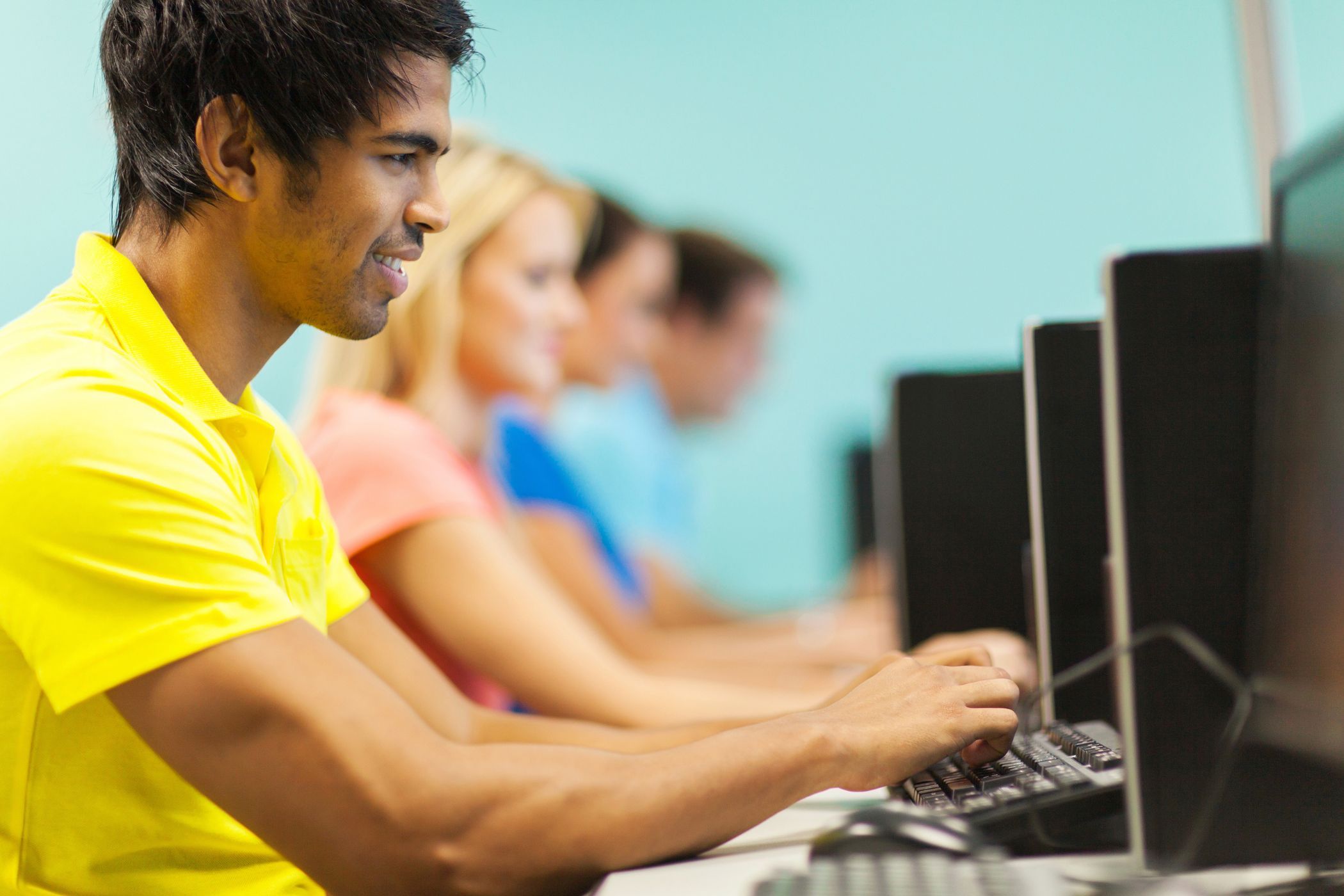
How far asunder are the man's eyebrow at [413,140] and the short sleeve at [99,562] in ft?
0.91

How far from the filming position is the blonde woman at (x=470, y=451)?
1.30 meters

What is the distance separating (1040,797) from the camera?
2.37 feet

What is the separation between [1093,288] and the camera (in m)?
3.43

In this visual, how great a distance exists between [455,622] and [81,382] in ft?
2.18

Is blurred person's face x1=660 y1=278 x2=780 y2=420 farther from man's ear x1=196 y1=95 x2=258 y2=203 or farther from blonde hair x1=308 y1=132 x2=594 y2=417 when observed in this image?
man's ear x1=196 y1=95 x2=258 y2=203

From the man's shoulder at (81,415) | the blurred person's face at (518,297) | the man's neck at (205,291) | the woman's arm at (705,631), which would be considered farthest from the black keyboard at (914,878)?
the woman's arm at (705,631)

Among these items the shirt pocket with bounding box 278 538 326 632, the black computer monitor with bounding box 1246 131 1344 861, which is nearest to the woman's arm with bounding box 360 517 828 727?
the shirt pocket with bounding box 278 538 326 632

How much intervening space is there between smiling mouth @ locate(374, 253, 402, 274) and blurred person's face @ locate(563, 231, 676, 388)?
1598 mm

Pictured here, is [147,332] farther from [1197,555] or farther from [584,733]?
[1197,555]

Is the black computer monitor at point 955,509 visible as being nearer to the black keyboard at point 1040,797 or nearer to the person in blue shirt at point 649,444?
the black keyboard at point 1040,797

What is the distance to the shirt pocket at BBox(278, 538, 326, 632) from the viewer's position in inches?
34.4

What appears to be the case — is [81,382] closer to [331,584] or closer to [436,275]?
[331,584]

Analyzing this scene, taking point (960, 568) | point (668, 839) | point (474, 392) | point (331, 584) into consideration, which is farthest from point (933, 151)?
point (668, 839)

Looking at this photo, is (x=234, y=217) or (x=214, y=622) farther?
(x=234, y=217)
